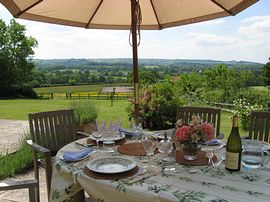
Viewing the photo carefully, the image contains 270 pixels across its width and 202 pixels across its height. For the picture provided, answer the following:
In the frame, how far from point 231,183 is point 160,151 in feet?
1.61

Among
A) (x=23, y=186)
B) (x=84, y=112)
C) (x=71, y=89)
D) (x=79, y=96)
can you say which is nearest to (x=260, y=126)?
(x=23, y=186)

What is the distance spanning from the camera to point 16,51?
27781 millimetres

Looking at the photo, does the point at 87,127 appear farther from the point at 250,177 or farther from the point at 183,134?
the point at 250,177

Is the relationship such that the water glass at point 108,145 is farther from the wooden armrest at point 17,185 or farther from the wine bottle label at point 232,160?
the wine bottle label at point 232,160

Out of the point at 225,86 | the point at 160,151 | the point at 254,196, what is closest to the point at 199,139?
the point at 160,151

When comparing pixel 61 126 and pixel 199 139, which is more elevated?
pixel 199 139

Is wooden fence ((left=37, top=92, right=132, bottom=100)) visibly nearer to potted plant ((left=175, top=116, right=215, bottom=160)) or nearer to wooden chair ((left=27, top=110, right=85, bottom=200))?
wooden chair ((left=27, top=110, right=85, bottom=200))

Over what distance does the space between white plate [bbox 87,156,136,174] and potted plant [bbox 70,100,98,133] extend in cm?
263

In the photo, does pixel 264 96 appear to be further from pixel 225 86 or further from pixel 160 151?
pixel 160 151

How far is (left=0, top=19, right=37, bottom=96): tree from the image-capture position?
26.8m

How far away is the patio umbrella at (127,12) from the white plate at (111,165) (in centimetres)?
141

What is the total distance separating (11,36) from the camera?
28.1 metres

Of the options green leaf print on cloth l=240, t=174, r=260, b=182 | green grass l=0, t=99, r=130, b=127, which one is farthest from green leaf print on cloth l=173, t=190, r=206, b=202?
green grass l=0, t=99, r=130, b=127

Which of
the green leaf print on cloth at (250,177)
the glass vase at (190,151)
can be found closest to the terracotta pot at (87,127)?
the glass vase at (190,151)
